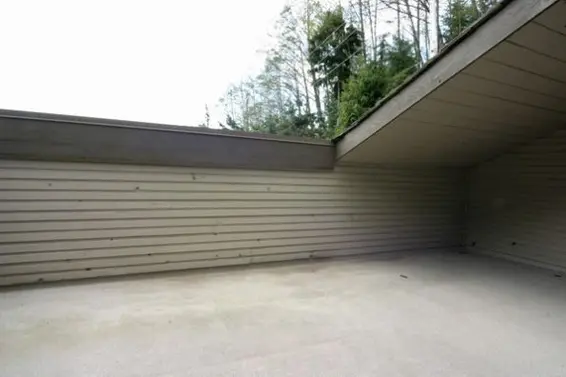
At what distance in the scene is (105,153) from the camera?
133 inches

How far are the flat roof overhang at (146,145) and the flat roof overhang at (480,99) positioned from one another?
28.9 inches

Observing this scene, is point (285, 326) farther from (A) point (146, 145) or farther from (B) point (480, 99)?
(B) point (480, 99)

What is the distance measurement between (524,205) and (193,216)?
435 cm

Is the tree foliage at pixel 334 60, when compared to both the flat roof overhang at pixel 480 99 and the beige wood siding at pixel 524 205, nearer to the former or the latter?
the flat roof overhang at pixel 480 99

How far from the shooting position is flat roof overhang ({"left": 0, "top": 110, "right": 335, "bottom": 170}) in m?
3.08

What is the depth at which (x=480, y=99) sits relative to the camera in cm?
331

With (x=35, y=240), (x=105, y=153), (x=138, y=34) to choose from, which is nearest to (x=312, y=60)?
(x=138, y=34)

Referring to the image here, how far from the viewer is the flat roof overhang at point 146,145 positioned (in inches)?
121

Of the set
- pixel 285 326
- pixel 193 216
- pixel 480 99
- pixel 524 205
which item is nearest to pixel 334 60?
pixel 524 205

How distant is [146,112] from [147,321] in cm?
556

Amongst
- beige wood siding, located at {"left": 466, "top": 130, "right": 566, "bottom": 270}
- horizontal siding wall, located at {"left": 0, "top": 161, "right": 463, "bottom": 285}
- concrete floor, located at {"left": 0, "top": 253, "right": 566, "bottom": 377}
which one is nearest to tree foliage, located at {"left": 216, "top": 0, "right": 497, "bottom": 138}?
horizontal siding wall, located at {"left": 0, "top": 161, "right": 463, "bottom": 285}

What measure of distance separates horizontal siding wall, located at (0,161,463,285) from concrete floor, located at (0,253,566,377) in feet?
0.88

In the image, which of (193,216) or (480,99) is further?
(193,216)

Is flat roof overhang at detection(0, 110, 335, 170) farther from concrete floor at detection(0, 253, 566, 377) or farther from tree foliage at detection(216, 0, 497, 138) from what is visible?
tree foliage at detection(216, 0, 497, 138)
